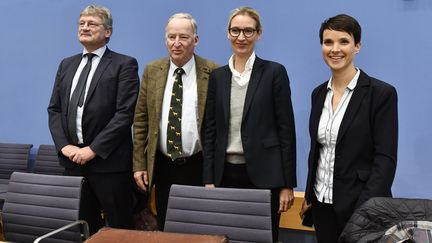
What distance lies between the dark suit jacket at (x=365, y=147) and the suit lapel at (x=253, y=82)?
18.4 inches

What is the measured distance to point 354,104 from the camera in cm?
175

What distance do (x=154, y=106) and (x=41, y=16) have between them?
84.9 inches

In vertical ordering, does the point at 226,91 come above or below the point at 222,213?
above

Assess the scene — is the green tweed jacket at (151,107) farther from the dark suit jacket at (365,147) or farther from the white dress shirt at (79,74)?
the dark suit jacket at (365,147)

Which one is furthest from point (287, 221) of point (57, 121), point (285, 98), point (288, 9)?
point (57, 121)

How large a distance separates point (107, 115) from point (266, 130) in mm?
950

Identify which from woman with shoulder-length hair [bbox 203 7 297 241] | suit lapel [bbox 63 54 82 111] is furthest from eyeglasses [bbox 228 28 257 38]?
suit lapel [bbox 63 54 82 111]

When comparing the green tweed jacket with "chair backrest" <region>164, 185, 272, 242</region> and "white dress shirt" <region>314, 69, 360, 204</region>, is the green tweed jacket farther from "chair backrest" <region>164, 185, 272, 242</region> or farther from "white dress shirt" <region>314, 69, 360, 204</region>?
"white dress shirt" <region>314, 69, 360, 204</region>

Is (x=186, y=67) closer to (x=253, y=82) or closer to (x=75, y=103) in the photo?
(x=253, y=82)

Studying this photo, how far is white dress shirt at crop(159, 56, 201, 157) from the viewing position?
2287mm

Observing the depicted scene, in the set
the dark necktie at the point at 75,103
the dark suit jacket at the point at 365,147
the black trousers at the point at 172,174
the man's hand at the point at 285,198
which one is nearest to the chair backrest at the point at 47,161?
the dark necktie at the point at 75,103

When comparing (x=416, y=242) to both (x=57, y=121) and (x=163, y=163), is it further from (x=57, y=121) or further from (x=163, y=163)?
(x=57, y=121)

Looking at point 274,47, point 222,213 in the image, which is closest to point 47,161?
point 274,47

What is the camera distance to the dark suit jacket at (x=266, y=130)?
6.68 feet
